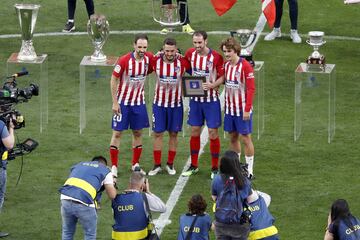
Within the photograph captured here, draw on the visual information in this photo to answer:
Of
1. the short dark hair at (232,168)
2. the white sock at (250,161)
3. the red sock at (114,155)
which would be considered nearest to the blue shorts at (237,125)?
the white sock at (250,161)

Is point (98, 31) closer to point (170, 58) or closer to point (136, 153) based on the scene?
point (170, 58)

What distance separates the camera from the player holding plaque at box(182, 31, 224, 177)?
57.3 ft

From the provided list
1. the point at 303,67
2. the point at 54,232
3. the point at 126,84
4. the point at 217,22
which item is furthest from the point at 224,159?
the point at 217,22

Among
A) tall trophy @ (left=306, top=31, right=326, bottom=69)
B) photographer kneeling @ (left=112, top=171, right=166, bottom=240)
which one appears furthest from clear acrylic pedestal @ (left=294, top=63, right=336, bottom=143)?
photographer kneeling @ (left=112, top=171, right=166, bottom=240)

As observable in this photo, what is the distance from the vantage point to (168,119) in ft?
57.8

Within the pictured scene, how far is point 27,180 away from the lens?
1739 centimetres

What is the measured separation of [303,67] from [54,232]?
4995mm

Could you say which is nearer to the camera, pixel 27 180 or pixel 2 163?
pixel 2 163

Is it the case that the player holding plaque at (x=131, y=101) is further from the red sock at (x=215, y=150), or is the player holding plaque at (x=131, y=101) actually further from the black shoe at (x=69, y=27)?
the black shoe at (x=69, y=27)

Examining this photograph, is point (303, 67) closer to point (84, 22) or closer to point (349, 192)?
point (349, 192)

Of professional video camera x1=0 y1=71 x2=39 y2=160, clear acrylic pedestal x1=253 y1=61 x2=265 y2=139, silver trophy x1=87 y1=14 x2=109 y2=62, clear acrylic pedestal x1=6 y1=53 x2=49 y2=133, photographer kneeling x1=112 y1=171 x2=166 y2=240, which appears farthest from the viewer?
clear acrylic pedestal x1=6 y1=53 x2=49 y2=133

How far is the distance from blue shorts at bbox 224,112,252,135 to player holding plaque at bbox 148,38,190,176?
2.10 ft

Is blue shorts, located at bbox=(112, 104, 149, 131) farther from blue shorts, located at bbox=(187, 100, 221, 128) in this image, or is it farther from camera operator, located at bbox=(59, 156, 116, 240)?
camera operator, located at bbox=(59, 156, 116, 240)

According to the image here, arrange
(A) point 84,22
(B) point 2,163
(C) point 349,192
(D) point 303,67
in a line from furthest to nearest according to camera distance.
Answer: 1. (A) point 84,22
2. (D) point 303,67
3. (C) point 349,192
4. (B) point 2,163
